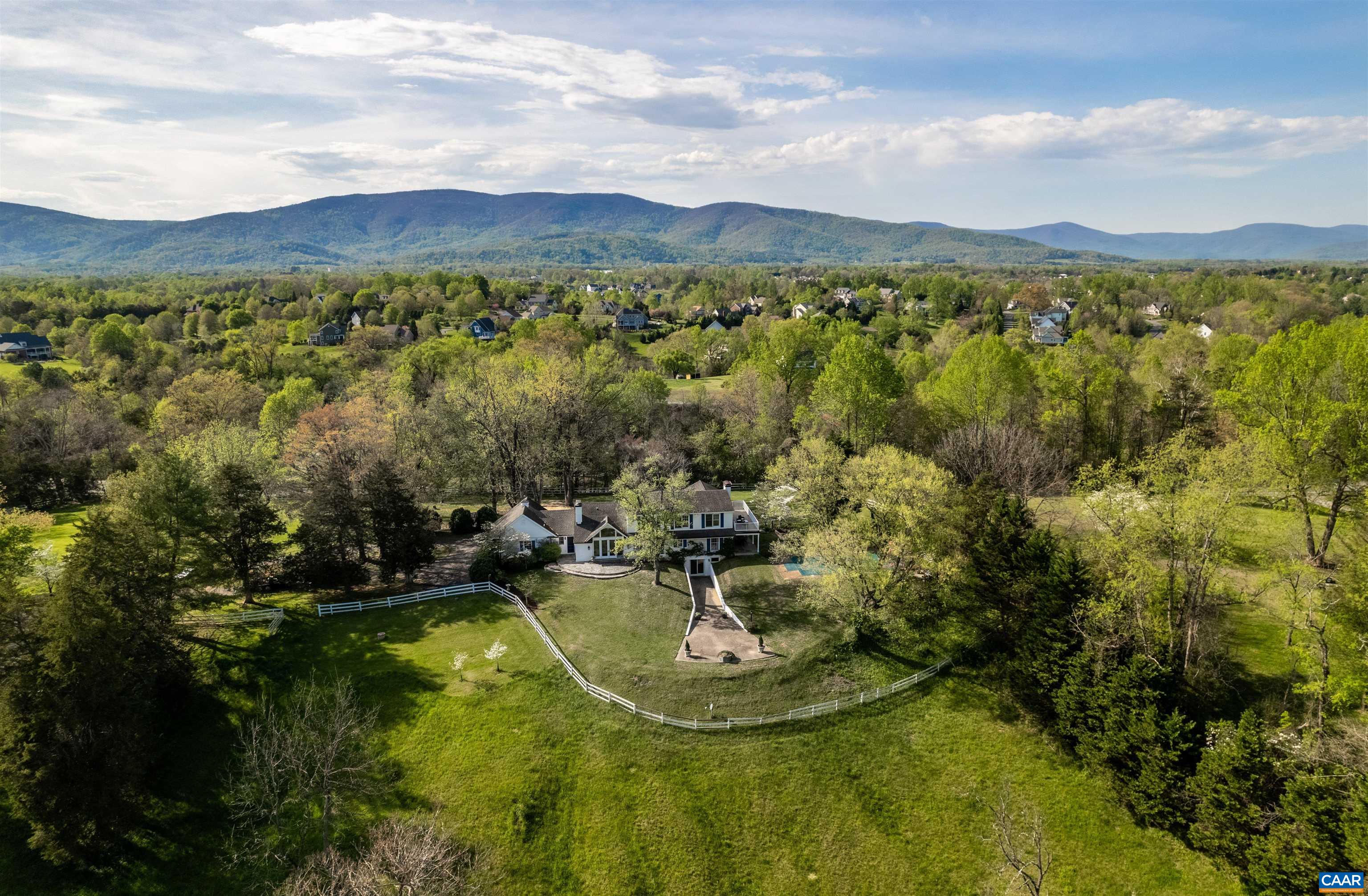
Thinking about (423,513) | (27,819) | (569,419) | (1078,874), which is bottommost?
(1078,874)

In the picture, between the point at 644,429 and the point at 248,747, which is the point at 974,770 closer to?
the point at 248,747

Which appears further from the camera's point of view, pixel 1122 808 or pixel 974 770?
pixel 974 770

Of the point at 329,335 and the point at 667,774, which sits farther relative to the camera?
the point at 329,335

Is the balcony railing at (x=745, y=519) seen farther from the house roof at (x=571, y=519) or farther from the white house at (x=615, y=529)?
the house roof at (x=571, y=519)

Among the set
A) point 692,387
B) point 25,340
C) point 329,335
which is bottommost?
point 692,387

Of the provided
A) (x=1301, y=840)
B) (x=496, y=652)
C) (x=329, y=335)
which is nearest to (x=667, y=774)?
(x=496, y=652)

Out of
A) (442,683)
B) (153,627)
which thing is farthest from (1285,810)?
(153,627)

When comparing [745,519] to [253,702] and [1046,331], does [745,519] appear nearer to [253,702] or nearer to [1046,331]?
[253,702]
